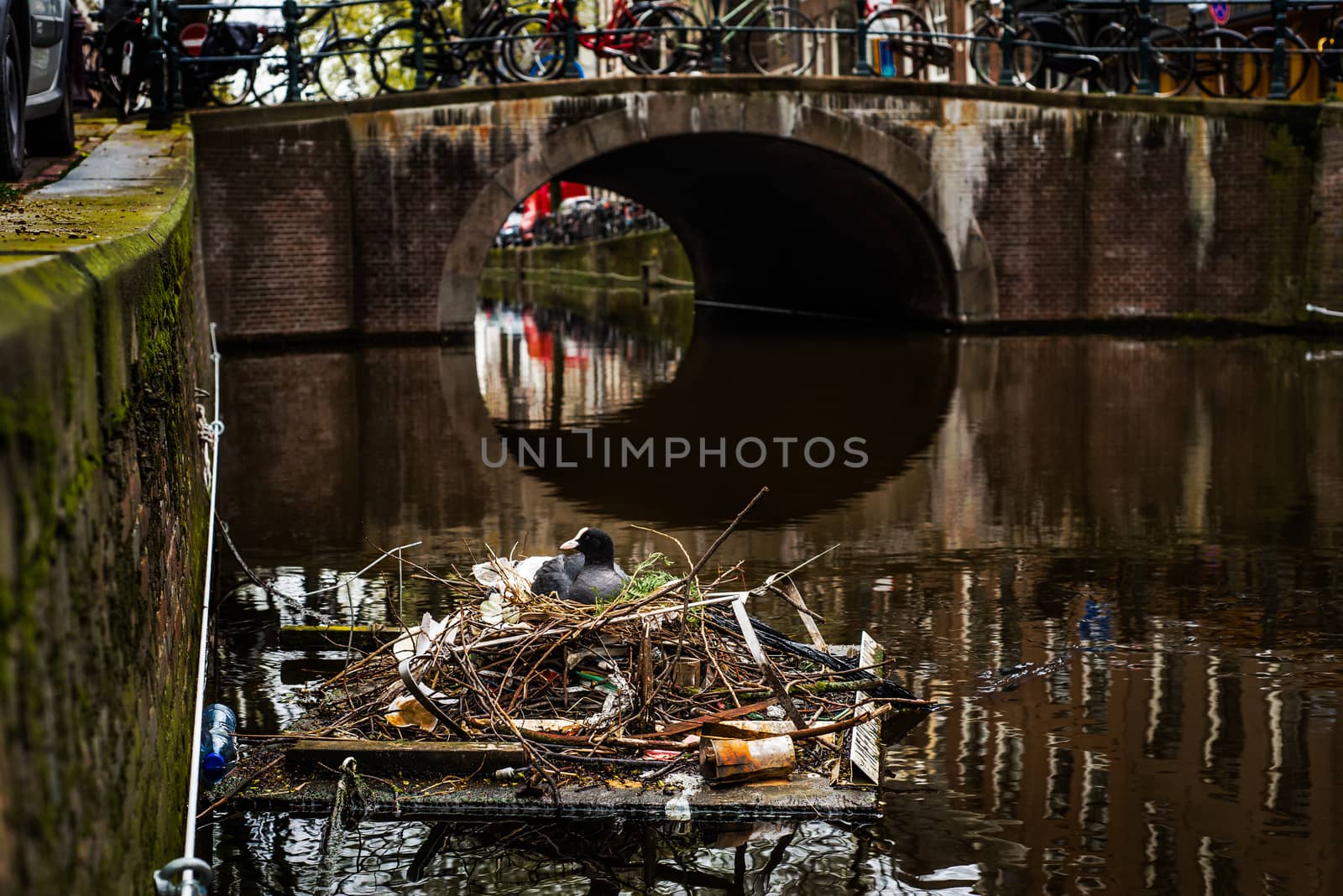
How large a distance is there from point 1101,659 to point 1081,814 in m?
1.57

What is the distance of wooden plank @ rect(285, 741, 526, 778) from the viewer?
14.4 ft

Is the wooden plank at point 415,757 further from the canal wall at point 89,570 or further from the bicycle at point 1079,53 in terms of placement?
the bicycle at point 1079,53

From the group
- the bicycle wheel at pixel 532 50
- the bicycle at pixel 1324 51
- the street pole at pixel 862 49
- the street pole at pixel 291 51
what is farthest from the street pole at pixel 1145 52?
the street pole at pixel 291 51

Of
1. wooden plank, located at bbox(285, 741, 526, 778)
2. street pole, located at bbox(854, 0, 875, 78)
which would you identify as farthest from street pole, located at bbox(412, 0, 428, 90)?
wooden plank, located at bbox(285, 741, 526, 778)

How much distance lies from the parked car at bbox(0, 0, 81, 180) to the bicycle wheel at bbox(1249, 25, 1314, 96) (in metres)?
14.8

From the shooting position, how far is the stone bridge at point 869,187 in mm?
19188

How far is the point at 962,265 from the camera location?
2164 centimetres

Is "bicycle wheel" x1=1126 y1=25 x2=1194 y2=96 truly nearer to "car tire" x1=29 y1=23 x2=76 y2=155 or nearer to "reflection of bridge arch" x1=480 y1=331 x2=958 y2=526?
"reflection of bridge arch" x1=480 y1=331 x2=958 y2=526

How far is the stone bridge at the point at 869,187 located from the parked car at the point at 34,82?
801cm

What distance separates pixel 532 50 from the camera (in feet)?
67.8

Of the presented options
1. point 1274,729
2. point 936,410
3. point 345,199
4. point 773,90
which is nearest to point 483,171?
point 345,199

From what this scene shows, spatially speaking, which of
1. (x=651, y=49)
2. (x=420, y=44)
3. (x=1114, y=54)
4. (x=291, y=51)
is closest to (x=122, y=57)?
(x=291, y=51)

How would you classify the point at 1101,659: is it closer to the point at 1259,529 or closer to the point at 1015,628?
the point at 1015,628

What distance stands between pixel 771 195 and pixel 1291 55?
1010 centimetres
